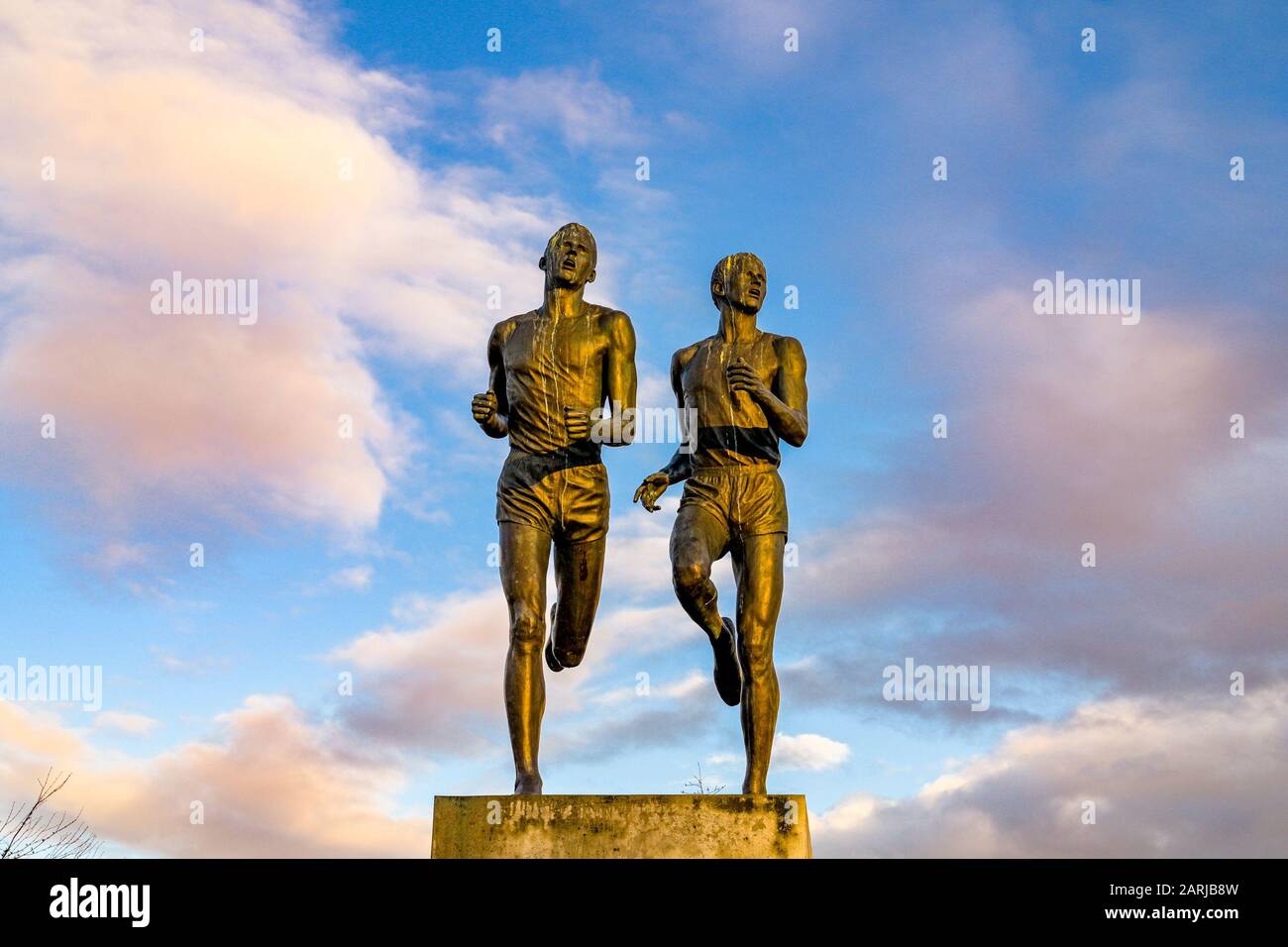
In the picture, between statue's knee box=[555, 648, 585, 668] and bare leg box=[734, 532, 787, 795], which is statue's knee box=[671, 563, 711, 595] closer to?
bare leg box=[734, 532, 787, 795]

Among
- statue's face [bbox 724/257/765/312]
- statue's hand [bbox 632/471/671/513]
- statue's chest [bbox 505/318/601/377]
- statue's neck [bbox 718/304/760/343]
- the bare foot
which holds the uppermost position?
statue's face [bbox 724/257/765/312]

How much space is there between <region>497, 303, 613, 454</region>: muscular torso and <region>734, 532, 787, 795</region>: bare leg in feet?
5.62

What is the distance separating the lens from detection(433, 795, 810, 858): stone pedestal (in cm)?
1143

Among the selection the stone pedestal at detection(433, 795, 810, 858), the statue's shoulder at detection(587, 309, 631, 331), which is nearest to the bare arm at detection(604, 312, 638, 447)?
the statue's shoulder at detection(587, 309, 631, 331)

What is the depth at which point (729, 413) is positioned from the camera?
13.3m

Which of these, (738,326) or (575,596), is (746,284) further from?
(575,596)

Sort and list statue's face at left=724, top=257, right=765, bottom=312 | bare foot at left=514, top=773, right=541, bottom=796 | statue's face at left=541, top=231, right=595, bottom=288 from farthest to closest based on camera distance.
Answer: statue's face at left=724, top=257, right=765, bottom=312, statue's face at left=541, top=231, right=595, bottom=288, bare foot at left=514, top=773, right=541, bottom=796

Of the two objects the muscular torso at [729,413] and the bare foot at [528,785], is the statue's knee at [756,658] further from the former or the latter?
the bare foot at [528,785]

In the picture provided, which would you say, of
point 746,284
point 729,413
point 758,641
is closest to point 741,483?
point 729,413

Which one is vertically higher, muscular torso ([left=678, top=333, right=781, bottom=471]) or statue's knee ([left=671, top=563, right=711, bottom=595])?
muscular torso ([left=678, top=333, right=781, bottom=471])

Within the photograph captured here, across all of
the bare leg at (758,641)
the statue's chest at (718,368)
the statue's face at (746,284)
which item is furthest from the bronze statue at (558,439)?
the bare leg at (758,641)

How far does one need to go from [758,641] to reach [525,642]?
1.78 meters
